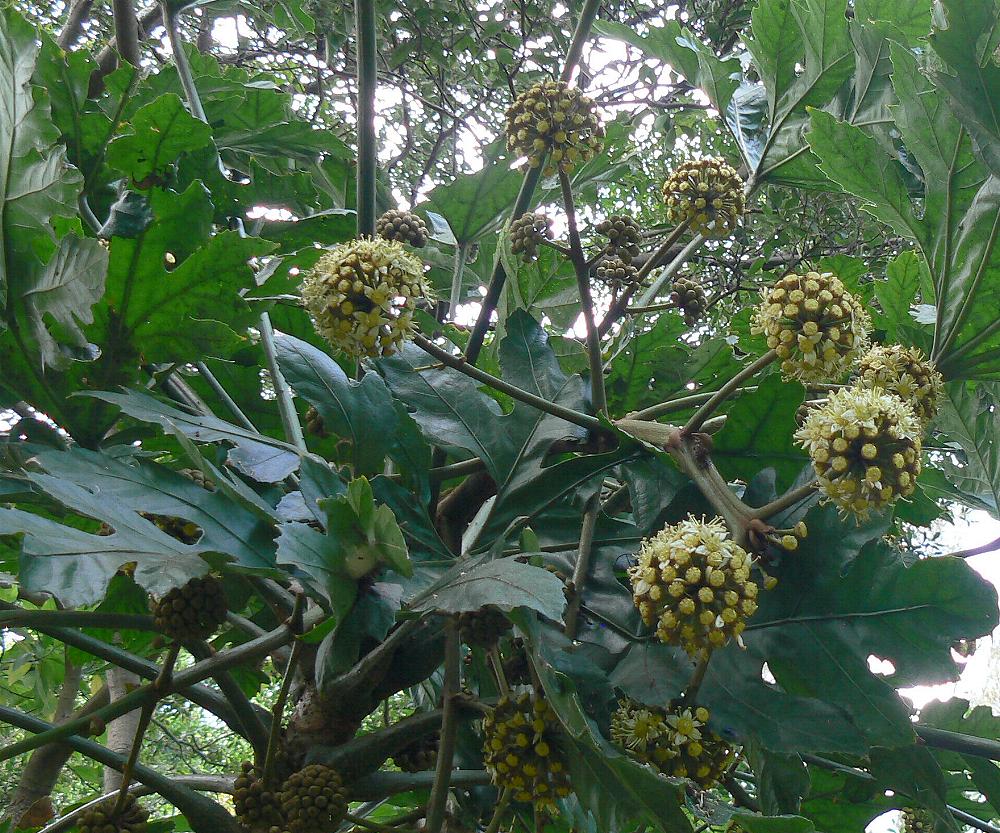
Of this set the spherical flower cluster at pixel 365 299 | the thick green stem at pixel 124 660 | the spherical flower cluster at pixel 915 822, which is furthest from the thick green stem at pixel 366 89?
the spherical flower cluster at pixel 915 822

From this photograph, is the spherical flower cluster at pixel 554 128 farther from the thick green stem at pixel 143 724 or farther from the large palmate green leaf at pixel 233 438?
the thick green stem at pixel 143 724

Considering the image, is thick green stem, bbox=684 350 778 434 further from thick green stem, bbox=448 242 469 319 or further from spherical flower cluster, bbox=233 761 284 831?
thick green stem, bbox=448 242 469 319

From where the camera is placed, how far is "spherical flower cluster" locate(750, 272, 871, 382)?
0.70m

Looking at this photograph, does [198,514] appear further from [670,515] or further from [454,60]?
[454,60]

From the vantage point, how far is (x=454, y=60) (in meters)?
2.48

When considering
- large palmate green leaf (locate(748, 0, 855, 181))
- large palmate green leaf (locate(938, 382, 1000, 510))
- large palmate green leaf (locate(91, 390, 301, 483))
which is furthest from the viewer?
large palmate green leaf (locate(748, 0, 855, 181))

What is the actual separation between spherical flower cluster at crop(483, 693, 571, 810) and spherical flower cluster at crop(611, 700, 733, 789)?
0.05 meters

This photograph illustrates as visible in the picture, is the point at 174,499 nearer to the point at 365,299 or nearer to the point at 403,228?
the point at 365,299

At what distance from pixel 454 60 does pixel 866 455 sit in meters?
2.19

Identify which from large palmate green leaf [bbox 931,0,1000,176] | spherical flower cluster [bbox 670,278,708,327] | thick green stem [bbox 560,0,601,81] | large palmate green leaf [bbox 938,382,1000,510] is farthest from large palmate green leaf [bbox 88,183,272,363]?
large palmate green leaf [bbox 938,382,1000,510]

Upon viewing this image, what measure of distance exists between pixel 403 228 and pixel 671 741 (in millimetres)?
659

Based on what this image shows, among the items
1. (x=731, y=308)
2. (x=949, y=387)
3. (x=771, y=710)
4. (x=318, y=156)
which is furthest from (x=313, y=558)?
(x=731, y=308)

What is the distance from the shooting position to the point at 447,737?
2.36 feet

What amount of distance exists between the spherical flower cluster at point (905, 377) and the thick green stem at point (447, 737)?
42cm
